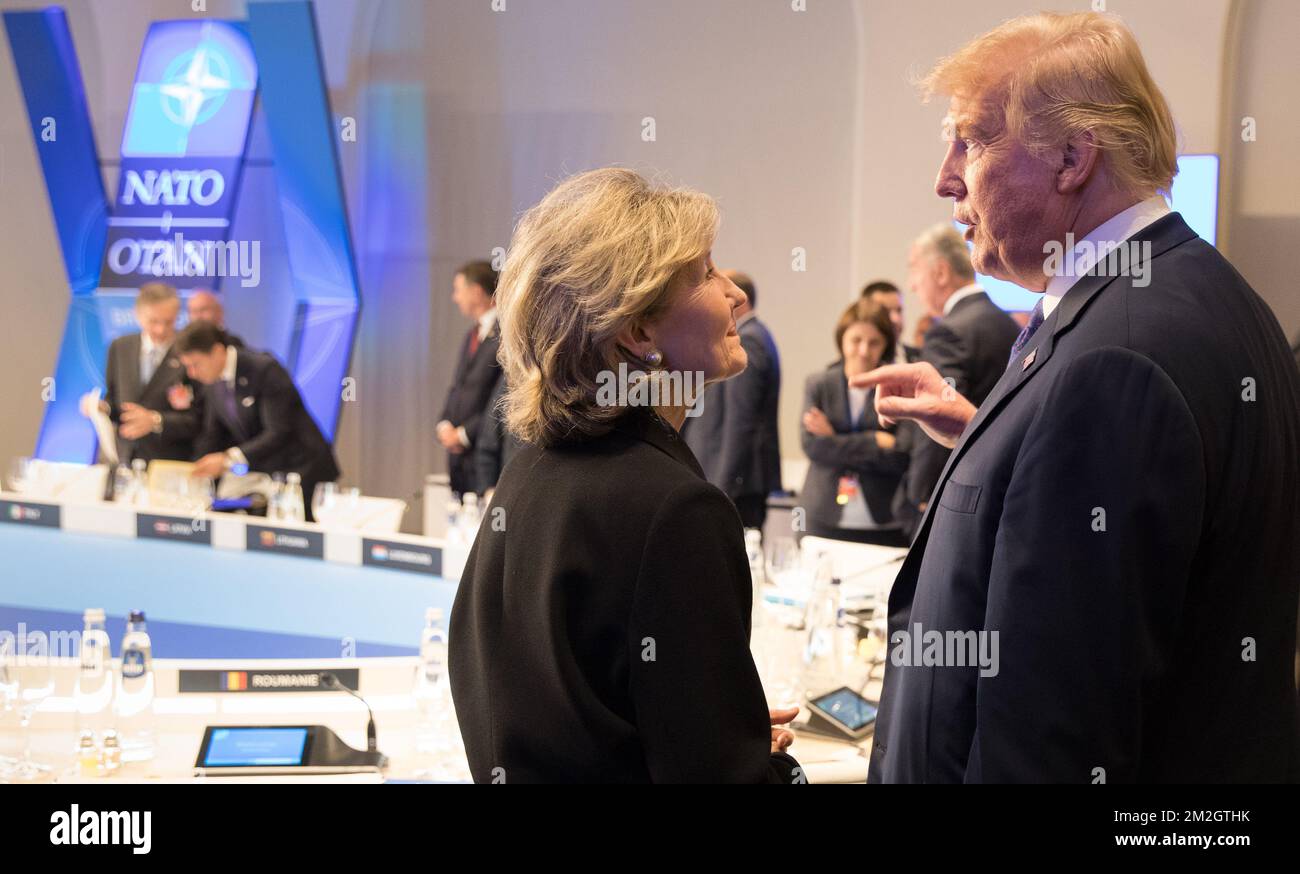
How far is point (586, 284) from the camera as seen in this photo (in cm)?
129

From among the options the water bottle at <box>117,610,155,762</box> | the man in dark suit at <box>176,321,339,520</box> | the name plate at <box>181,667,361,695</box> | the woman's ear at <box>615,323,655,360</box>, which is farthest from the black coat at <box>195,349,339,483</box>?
the woman's ear at <box>615,323,655,360</box>

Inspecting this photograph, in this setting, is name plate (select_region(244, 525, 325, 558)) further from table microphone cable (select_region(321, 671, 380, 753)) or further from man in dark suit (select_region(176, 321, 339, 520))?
table microphone cable (select_region(321, 671, 380, 753))

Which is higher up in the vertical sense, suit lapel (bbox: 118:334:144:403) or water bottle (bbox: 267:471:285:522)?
suit lapel (bbox: 118:334:144:403)

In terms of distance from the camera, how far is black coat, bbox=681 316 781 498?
482 cm

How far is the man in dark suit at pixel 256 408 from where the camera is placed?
5.17 m

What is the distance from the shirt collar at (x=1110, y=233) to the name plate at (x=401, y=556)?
8.43 ft

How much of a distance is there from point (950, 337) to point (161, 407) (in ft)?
12.4

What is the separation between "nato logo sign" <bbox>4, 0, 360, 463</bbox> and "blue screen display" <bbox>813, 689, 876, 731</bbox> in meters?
5.40

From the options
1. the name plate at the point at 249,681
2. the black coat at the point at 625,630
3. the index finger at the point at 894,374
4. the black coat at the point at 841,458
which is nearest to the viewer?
the black coat at the point at 625,630

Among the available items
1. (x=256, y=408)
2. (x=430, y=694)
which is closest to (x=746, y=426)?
(x=256, y=408)

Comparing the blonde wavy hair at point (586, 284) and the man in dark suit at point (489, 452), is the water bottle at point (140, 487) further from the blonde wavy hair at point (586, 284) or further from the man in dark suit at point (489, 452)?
the blonde wavy hair at point (586, 284)

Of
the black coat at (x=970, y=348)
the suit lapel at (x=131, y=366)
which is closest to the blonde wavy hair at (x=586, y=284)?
the black coat at (x=970, y=348)

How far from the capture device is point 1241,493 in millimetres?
1236

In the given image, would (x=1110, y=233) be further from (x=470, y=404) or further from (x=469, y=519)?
(x=470, y=404)
